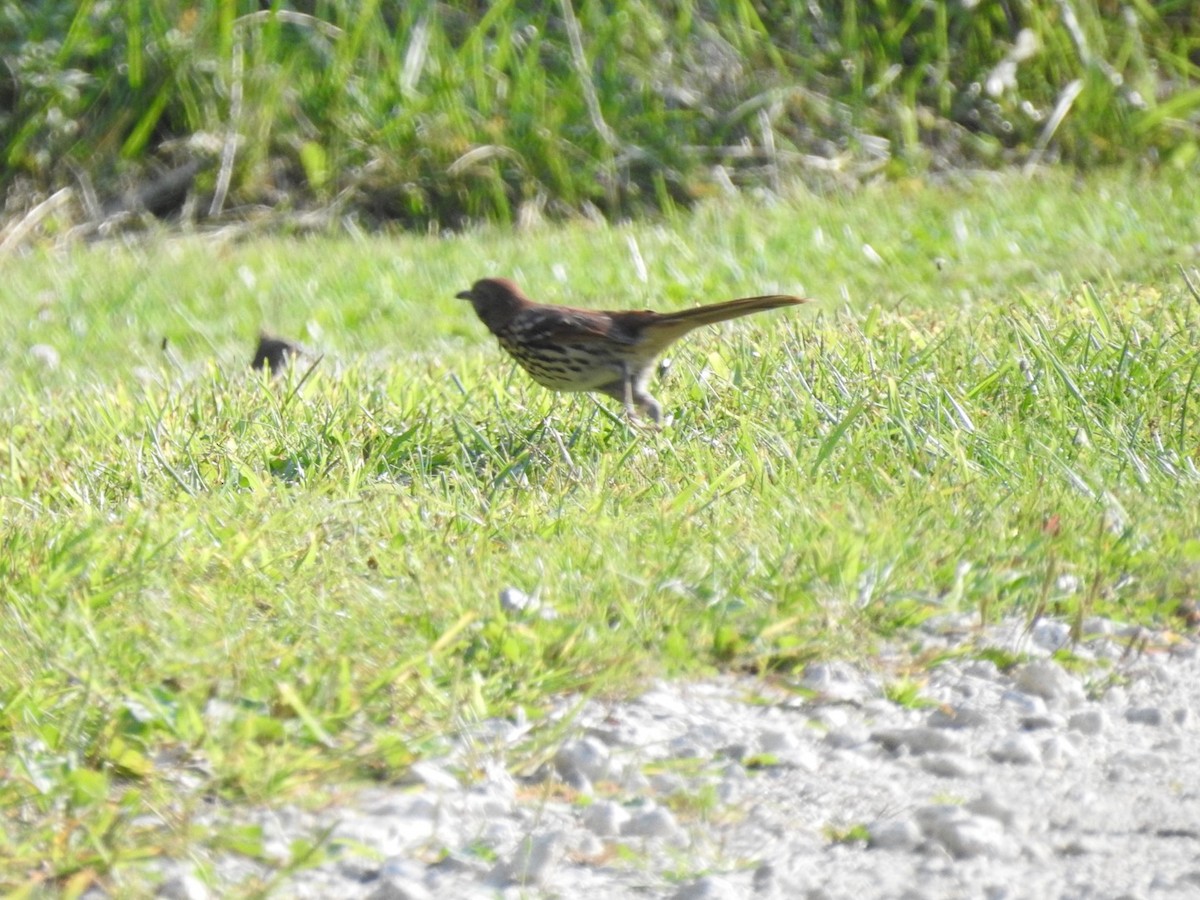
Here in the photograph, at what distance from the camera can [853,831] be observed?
10.2 ft

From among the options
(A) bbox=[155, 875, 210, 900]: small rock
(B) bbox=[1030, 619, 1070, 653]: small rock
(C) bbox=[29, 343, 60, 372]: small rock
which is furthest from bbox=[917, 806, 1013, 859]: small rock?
(C) bbox=[29, 343, 60, 372]: small rock

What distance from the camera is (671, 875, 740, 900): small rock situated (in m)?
2.84

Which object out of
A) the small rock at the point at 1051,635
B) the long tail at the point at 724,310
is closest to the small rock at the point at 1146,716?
the small rock at the point at 1051,635

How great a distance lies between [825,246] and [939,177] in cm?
264

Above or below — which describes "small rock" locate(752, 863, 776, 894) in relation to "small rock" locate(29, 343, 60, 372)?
above

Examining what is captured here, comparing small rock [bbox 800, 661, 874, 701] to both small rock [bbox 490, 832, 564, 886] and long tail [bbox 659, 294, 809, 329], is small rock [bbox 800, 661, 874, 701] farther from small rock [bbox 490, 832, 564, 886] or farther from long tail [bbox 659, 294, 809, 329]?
long tail [bbox 659, 294, 809, 329]

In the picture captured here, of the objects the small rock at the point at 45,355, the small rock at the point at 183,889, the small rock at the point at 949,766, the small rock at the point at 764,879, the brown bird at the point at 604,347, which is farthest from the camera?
the small rock at the point at 45,355

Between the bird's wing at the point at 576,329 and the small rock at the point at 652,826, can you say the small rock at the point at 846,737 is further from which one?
the bird's wing at the point at 576,329

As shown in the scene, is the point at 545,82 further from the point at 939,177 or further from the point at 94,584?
the point at 94,584

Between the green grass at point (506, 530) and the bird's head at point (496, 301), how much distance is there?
23cm

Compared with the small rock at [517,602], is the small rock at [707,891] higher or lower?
lower

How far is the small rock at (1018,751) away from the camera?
11.0ft

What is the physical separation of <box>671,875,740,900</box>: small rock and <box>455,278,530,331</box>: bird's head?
342 centimetres

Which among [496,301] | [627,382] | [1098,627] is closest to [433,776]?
[1098,627]
